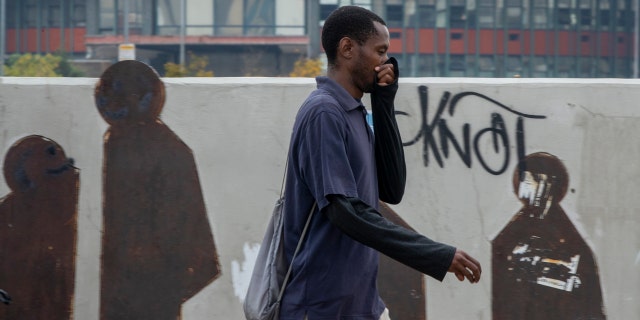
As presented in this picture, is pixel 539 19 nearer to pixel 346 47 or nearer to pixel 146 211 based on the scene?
pixel 146 211

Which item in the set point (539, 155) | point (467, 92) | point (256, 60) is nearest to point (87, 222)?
point (467, 92)

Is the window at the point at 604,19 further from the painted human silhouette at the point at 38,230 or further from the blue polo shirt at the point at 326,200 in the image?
the blue polo shirt at the point at 326,200

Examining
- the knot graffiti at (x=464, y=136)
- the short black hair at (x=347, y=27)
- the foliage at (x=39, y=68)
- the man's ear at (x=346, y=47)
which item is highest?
the foliage at (x=39, y=68)

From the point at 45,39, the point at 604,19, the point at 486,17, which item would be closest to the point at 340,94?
the point at 486,17

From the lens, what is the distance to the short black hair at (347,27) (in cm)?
272

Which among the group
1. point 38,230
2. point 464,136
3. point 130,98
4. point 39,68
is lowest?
point 38,230

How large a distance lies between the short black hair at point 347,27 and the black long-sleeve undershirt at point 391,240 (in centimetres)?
53

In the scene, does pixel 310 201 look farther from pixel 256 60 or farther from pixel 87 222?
pixel 256 60

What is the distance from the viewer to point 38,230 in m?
4.77

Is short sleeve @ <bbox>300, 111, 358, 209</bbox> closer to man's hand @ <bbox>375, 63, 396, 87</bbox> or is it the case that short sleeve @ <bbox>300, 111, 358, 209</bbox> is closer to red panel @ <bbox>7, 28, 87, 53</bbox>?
man's hand @ <bbox>375, 63, 396, 87</bbox>

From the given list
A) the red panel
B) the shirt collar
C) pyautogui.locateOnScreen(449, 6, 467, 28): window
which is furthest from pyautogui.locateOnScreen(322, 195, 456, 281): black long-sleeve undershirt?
the red panel

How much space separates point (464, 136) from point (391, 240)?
2.35 m

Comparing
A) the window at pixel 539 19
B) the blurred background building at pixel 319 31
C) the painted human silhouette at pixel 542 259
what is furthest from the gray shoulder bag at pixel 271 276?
the window at pixel 539 19

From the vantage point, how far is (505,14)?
Answer: 206 ft
